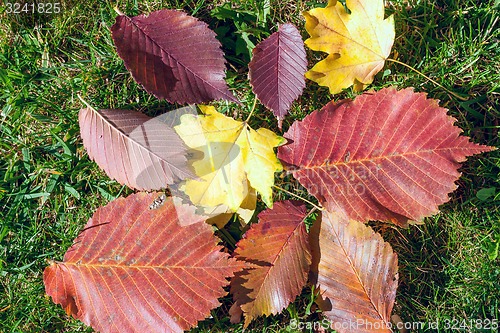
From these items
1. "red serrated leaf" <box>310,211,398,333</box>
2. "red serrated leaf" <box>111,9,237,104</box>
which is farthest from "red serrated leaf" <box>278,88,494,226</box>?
"red serrated leaf" <box>111,9,237,104</box>

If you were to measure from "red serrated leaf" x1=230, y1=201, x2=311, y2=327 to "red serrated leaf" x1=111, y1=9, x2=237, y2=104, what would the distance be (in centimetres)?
46

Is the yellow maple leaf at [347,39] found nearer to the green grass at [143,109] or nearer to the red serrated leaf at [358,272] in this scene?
the green grass at [143,109]

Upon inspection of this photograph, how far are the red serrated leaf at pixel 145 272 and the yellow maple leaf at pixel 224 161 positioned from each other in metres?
0.10

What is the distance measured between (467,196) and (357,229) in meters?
0.45

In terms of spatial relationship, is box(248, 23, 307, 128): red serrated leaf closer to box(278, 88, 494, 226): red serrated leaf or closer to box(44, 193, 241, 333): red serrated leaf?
box(278, 88, 494, 226): red serrated leaf

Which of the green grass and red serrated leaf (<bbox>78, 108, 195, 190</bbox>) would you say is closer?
red serrated leaf (<bbox>78, 108, 195, 190</bbox>)

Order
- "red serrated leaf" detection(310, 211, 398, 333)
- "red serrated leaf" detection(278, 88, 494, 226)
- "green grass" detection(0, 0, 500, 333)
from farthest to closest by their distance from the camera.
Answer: "green grass" detection(0, 0, 500, 333)
"red serrated leaf" detection(310, 211, 398, 333)
"red serrated leaf" detection(278, 88, 494, 226)

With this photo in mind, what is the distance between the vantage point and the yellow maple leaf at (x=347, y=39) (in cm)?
167

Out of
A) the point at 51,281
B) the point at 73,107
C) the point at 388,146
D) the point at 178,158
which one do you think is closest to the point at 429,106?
the point at 388,146

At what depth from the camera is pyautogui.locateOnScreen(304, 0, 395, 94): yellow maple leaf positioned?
1666 millimetres

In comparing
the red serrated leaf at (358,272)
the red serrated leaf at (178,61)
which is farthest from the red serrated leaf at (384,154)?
the red serrated leaf at (178,61)

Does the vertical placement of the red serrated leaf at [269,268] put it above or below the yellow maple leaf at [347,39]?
below

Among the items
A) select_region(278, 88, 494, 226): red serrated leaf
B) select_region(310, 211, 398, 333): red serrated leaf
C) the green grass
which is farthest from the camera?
the green grass

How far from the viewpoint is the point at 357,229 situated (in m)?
1.72
